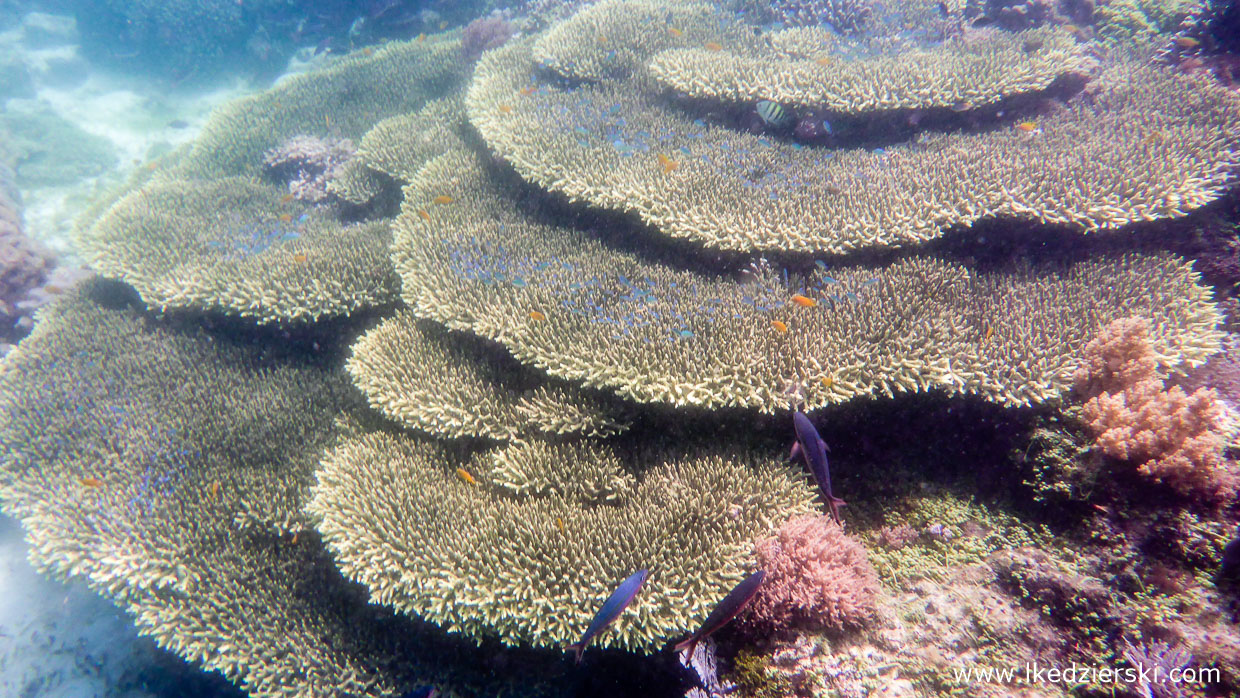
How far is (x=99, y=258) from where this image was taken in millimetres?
5855

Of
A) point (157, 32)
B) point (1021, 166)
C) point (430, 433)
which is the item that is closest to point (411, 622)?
point (430, 433)

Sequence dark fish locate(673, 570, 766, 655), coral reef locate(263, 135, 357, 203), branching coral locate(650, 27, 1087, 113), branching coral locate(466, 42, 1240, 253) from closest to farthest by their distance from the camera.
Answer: dark fish locate(673, 570, 766, 655)
branching coral locate(466, 42, 1240, 253)
branching coral locate(650, 27, 1087, 113)
coral reef locate(263, 135, 357, 203)

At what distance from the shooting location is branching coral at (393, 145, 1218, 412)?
3.41 m

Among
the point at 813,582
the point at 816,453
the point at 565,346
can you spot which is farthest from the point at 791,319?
the point at 813,582

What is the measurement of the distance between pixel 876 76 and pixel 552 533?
5.93 m

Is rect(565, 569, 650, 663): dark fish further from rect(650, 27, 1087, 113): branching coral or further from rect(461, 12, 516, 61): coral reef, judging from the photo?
rect(461, 12, 516, 61): coral reef

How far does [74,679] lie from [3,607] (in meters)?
1.38

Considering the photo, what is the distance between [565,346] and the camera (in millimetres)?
3750

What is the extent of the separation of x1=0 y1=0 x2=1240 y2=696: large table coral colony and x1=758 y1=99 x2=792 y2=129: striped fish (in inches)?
1.5

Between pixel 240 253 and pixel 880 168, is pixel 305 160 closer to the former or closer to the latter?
pixel 240 253

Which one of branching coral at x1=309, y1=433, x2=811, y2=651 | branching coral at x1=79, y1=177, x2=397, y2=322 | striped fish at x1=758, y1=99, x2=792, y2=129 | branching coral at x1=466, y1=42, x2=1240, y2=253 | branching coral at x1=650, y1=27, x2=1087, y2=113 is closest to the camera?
branching coral at x1=309, y1=433, x2=811, y2=651

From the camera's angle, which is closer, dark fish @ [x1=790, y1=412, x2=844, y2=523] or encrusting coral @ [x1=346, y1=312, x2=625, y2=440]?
dark fish @ [x1=790, y1=412, x2=844, y2=523]

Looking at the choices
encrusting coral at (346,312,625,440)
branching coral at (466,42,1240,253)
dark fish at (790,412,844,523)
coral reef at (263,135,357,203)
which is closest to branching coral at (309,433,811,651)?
encrusting coral at (346,312,625,440)

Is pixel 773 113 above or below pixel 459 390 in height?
above
